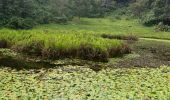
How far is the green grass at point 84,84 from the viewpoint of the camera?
45.2 ft

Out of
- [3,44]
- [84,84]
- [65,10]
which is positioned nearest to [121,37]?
[65,10]

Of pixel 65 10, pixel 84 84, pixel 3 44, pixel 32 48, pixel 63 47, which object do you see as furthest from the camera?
pixel 65 10

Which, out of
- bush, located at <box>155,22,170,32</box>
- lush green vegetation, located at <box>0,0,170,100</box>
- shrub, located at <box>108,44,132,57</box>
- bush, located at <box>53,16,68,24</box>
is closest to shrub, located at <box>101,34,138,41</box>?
lush green vegetation, located at <box>0,0,170,100</box>

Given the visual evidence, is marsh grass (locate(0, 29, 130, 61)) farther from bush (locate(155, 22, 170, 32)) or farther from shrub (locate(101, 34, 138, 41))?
bush (locate(155, 22, 170, 32))

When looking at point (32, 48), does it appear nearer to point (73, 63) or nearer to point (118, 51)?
point (73, 63)

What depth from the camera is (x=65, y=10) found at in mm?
49469

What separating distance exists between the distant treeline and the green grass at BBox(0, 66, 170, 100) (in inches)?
805

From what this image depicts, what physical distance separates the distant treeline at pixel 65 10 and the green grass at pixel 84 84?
20.5 metres

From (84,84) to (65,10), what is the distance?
3472cm

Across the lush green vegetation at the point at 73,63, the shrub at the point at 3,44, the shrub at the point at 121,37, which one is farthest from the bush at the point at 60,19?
the shrub at the point at 3,44

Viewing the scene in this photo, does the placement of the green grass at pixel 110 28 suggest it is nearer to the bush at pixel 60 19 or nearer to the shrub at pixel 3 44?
the bush at pixel 60 19

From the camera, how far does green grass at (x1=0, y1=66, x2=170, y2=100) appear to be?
13.8 m

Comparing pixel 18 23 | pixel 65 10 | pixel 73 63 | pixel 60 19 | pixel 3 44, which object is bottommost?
pixel 60 19

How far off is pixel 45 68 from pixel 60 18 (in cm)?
2655
